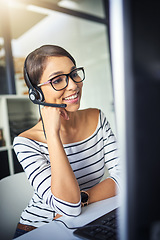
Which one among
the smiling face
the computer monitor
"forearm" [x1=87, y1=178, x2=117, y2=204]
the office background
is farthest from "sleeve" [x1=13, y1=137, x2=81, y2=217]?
the office background

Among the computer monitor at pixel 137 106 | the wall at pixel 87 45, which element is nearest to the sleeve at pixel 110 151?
the computer monitor at pixel 137 106

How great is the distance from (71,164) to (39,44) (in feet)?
8.45

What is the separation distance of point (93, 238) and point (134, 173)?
1.13 feet

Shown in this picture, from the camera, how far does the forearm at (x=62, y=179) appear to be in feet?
2.69

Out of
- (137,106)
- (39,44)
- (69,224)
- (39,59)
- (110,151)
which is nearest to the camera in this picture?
(137,106)

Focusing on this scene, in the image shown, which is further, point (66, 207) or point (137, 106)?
point (66, 207)

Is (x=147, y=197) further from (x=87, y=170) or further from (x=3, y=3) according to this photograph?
(x=3, y=3)

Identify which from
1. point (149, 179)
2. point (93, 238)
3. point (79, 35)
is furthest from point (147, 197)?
point (79, 35)

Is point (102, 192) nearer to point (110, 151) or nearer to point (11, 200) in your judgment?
point (110, 151)

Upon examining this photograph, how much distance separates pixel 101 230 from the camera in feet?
1.93

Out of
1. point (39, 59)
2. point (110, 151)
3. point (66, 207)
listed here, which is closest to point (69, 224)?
point (66, 207)

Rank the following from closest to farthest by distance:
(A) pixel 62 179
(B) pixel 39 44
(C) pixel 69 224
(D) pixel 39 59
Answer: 1. (C) pixel 69 224
2. (A) pixel 62 179
3. (D) pixel 39 59
4. (B) pixel 39 44

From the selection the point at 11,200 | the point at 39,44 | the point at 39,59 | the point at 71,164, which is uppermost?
the point at 39,44

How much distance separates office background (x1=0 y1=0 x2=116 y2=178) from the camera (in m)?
2.44
